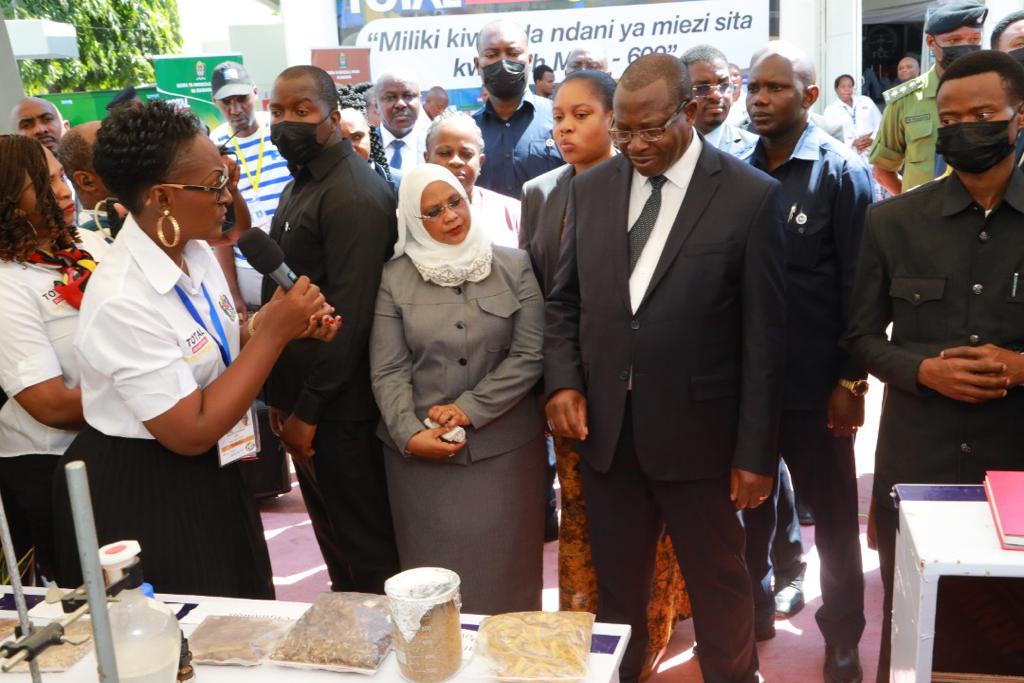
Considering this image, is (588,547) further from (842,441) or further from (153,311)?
(153,311)

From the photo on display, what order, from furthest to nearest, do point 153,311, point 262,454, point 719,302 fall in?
Answer: point 262,454, point 719,302, point 153,311

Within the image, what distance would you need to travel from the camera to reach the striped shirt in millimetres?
5281

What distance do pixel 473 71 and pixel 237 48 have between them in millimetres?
5069

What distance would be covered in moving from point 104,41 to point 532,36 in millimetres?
5407

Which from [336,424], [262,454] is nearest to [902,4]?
[262,454]

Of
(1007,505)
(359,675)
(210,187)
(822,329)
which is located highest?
(210,187)

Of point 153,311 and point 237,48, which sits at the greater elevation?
point 237,48

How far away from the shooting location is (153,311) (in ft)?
6.37

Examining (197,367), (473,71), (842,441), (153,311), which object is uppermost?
(473,71)

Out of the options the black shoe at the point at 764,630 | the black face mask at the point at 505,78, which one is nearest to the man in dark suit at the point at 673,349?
the black shoe at the point at 764,630

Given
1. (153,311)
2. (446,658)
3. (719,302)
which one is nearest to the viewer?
(446,658)

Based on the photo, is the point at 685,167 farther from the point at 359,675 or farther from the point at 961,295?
the point at 359,675

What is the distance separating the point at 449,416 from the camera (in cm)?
264

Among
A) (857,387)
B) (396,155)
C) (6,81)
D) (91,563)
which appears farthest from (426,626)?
(396,155)
